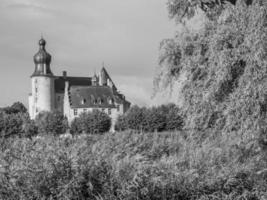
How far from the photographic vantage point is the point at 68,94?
357 feet

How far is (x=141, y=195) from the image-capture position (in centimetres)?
917

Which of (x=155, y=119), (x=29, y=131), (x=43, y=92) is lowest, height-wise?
(x=29, y=131)

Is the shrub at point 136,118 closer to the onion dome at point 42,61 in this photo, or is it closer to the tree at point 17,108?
the onion dome at point 42,61

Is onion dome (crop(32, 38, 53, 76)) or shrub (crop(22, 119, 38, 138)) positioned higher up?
onion dome (crop(32, 38, 53, 76))

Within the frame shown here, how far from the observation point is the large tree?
519 inches

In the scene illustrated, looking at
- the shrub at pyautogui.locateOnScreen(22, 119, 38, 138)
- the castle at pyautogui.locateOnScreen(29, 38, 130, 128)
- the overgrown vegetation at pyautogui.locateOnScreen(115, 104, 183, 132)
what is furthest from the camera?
the castle at pyautogui.locateOnScreen(29, 38, 130, 128)

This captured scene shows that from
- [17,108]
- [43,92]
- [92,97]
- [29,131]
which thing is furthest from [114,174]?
[17,108]

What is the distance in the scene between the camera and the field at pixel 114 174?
347 inches

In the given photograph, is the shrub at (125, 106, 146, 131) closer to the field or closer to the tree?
the tree

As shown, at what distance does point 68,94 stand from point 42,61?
995 centimetres

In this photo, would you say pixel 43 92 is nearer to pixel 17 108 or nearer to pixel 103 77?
pixel 17 108

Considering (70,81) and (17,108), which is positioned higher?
(70,81)

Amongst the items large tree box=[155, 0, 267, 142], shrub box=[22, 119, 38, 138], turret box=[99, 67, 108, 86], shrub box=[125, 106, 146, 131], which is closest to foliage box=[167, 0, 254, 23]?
large tree box=[155, 0, 267, 142]

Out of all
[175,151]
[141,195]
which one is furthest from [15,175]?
[175,151]
